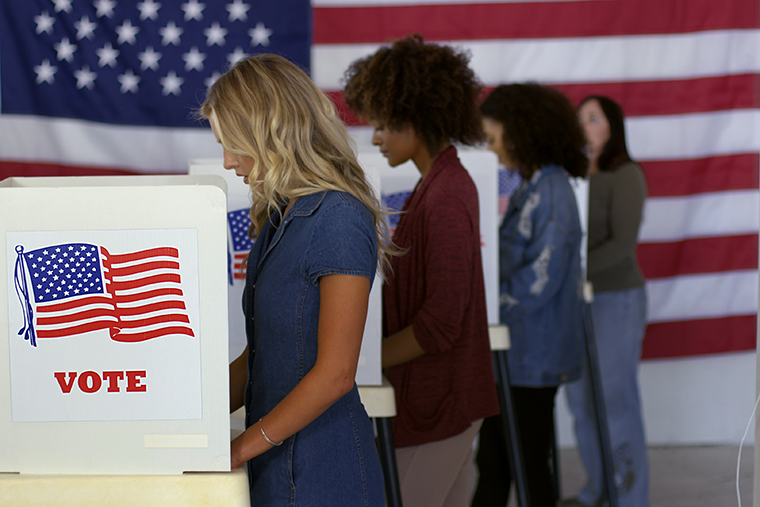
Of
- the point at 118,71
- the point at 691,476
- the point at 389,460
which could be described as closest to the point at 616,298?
the point at 691,476

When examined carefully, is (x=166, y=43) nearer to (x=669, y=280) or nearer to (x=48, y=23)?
(x=48, y=23)

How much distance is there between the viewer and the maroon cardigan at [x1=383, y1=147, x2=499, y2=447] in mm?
1457

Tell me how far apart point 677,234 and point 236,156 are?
2642mm

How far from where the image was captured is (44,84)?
2617 millimetres

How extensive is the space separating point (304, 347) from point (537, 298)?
1.25 metres

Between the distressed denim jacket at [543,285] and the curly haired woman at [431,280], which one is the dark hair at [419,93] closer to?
the curly haired woman at [431,280]

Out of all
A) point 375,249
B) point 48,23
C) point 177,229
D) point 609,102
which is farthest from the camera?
point 609,102

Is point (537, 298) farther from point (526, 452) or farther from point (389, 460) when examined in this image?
Answer: point (389, 460)

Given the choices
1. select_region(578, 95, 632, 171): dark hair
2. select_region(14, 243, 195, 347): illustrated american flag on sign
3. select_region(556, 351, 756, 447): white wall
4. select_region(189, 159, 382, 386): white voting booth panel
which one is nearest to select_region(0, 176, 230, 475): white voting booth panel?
select_region(14, 243, 195, 347): illustrated american flag on sign

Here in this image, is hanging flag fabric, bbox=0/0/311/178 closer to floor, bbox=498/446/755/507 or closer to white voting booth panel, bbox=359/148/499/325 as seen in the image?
white voting booth panel, bbox=359/148/499/325

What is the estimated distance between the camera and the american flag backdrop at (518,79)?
2.64 meters

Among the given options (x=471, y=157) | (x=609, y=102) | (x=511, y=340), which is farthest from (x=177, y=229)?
(x=609, y=102)

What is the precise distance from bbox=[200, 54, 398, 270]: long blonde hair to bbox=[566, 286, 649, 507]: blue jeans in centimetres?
195

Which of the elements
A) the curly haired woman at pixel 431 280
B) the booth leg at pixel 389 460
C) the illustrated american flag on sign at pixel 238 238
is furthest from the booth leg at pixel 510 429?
the illustrated american flag on sign at pixel 238 238
